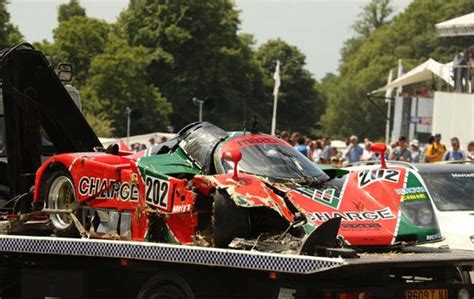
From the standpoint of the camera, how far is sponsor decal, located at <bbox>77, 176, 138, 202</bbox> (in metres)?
10.5

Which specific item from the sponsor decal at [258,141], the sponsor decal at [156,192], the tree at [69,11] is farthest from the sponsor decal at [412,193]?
the tree at [69,11]

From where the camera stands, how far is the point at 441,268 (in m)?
10.1

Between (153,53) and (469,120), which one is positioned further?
(153,53)

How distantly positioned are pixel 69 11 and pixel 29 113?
283ft

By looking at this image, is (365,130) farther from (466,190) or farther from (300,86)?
(466,190)

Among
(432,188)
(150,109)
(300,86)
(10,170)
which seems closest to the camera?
(10,170)

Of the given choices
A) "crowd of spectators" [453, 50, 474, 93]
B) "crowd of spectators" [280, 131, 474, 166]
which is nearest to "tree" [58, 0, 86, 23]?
"crowd of spectators" [453, 50, 474, 93]

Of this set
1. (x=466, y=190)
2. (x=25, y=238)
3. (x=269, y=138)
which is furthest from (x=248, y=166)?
(x=466, y=190)

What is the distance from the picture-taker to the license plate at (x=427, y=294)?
9.58 meters

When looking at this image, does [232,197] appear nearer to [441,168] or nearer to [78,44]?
[441,168]

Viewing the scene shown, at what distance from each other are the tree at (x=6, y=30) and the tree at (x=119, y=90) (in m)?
7.84

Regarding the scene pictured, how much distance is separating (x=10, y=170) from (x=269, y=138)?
10.6 ft

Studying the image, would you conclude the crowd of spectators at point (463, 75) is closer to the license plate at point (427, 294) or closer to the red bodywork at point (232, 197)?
the red bodywork at point (232, 197)

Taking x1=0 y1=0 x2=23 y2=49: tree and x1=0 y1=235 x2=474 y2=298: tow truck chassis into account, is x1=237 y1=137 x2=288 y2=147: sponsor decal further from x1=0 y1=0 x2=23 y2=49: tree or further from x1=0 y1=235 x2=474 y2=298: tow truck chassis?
x1=0 y1=0 x2=23 y2=49: tree
